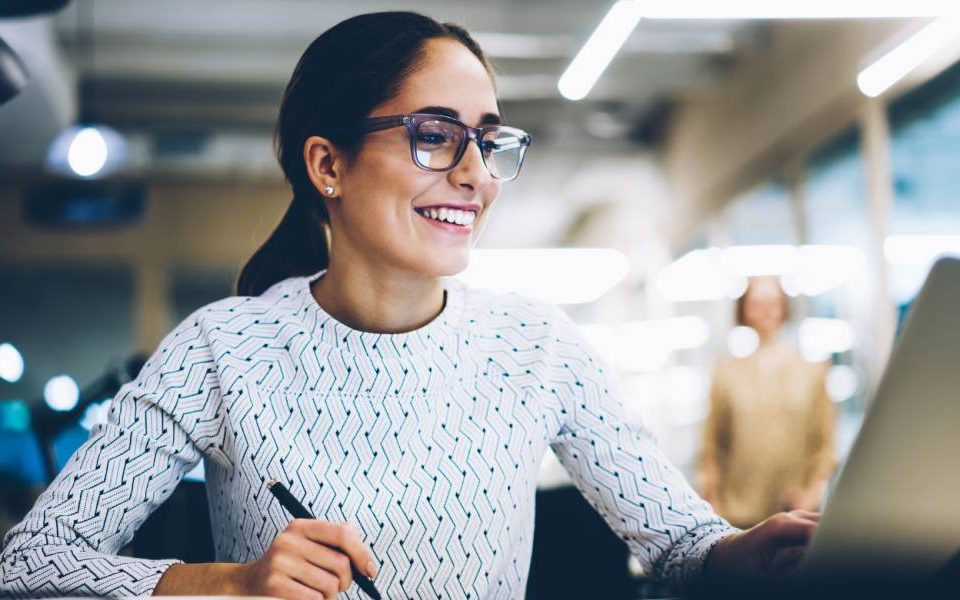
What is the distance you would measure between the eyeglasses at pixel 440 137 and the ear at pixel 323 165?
0.27 feet

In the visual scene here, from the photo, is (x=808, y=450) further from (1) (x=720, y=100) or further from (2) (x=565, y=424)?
(1) (x=720, y=100)

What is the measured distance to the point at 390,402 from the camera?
120 centimetres

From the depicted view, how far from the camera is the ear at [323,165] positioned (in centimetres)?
131

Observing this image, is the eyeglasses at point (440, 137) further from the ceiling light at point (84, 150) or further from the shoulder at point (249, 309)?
the ceiling light at point (84, 150)

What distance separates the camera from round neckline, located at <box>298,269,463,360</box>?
1.24 metres

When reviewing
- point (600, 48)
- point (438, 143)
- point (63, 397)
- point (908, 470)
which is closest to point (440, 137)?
point (438, 143)

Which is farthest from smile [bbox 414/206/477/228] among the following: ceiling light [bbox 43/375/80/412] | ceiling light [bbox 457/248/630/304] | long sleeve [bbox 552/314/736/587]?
ceiling light [bbox 457/248/630/304]

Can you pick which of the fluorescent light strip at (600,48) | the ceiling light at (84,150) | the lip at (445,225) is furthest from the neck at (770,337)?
the ceiling light at (84,150)

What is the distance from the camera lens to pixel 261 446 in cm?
115

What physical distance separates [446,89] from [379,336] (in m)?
0.35

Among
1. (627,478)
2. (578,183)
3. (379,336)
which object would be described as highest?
(578,183)

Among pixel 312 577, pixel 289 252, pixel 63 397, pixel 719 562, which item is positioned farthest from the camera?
pixel 63 397

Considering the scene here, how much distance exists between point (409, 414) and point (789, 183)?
5.56 m

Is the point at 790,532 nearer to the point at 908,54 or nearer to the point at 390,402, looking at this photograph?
the point at 390,402
